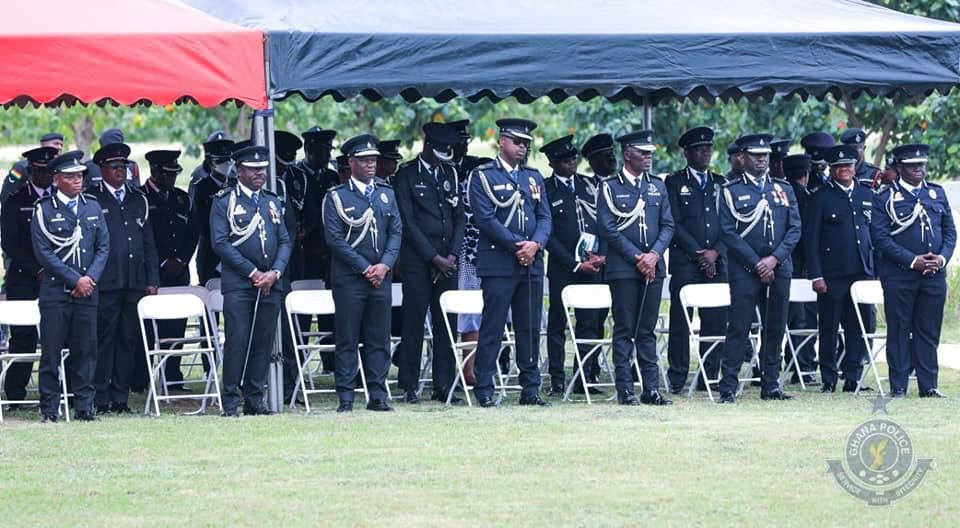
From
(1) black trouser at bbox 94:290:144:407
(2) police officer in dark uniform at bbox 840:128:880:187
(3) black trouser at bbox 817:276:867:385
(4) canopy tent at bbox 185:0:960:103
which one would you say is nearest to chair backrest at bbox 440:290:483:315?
(4) canopy tent at bbox 185:0:960:103

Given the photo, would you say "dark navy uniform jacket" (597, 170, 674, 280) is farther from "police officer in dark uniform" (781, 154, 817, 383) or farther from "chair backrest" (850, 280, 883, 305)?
"chair backrest" (850, 280, 883, 305)

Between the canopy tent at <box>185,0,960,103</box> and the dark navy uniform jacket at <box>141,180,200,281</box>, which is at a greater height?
the canopy tent at <box>185,0,960,103</box>

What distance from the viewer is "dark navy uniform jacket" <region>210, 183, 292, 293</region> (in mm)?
11766

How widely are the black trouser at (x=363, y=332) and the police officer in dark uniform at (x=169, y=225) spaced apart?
6.97 ft

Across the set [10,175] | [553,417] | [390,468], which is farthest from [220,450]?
[10,175]

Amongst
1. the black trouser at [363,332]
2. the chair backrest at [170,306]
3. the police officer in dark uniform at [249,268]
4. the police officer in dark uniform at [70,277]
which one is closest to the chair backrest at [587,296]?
the black trouser at [363,332]

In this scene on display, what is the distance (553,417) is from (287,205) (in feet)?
7.91

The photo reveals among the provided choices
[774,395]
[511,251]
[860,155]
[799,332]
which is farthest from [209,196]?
[860,155]

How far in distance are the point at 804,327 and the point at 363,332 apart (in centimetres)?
395

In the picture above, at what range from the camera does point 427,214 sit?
41.9 feet

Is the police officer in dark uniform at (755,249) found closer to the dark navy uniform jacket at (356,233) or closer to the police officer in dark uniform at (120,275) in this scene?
the dark navy uniform jacket at (356,233)

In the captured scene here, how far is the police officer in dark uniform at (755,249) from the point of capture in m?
12.5

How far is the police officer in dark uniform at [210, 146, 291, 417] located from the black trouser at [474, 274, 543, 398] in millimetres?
1427

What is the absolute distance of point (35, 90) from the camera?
11.1 metres
